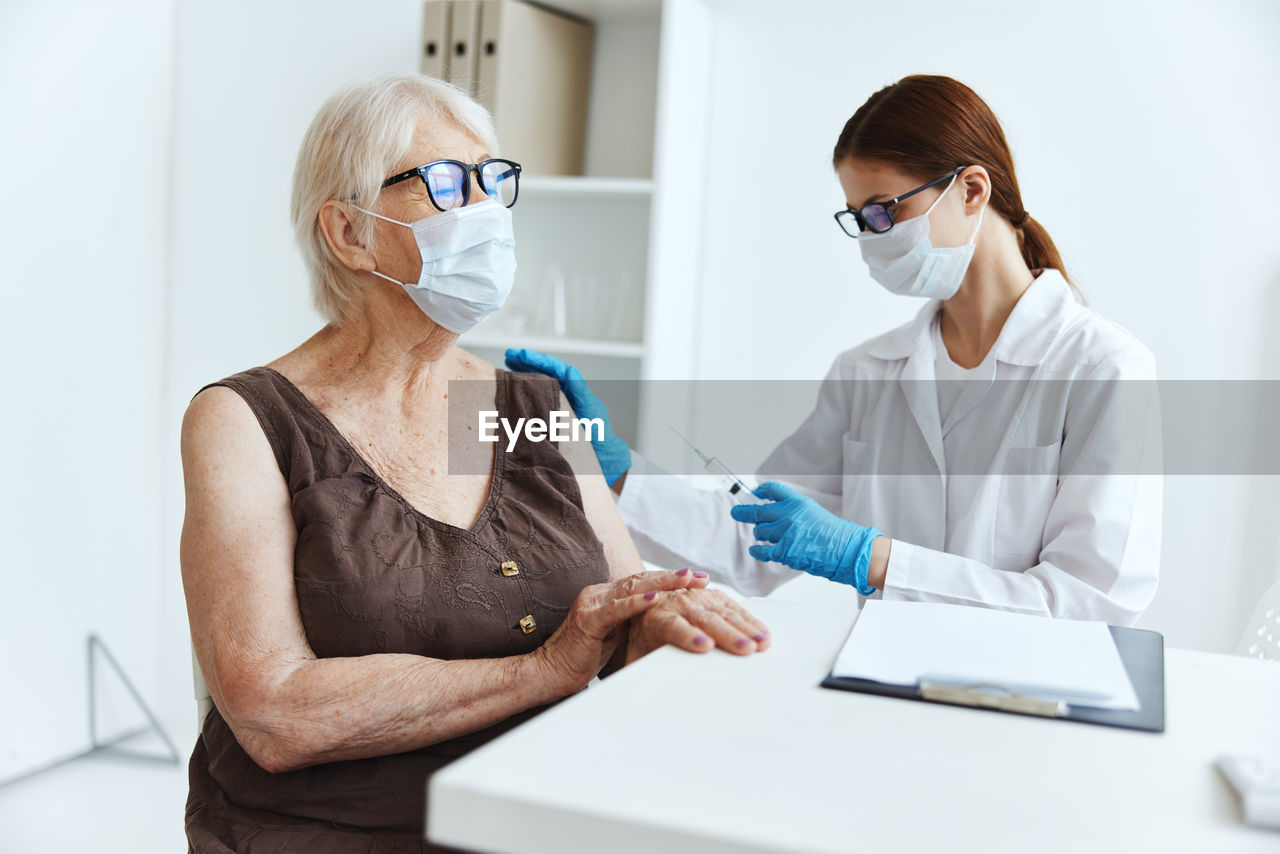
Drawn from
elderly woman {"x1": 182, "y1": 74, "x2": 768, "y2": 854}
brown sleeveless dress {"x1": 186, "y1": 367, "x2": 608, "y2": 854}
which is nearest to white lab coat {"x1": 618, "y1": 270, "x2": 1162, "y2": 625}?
elderly woman {"x1": 182, "y1": 74, "x2": 768, "y2": 854}

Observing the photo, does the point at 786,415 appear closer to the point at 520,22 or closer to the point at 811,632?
the point at 520,22

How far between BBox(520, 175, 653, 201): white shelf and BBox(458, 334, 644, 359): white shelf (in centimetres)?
34

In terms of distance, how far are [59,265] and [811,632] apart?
238cm

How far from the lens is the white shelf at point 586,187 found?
231cm

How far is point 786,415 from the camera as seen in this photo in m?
2.47

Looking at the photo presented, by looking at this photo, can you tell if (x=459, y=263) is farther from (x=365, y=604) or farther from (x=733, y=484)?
(x=733, y=484)

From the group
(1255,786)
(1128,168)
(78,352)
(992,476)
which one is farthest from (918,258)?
(78,352)

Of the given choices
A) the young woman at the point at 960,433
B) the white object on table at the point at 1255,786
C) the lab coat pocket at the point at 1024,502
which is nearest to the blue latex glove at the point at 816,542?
the young woman at the point at 960,433

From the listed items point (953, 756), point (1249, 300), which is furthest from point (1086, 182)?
point (953, 756)

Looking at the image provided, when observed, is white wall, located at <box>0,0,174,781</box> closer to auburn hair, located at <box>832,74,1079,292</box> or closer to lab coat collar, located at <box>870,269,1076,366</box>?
auburn hair, located at <box>832,74,1079,292</box>

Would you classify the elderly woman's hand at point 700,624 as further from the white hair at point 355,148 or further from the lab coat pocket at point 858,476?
the lab coat pocket at point 858,476

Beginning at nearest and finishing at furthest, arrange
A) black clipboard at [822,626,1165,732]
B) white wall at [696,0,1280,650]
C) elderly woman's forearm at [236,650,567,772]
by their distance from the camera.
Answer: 1. black clipboard at [822,626,1165,732]
2. elderly woman's forearm at [236,650,567,772]
3. white wall at [696,0,1280,650]

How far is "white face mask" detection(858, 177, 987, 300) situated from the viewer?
5.28 feet

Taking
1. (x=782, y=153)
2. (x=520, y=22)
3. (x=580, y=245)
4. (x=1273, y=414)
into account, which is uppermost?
(x=520, y=22)
